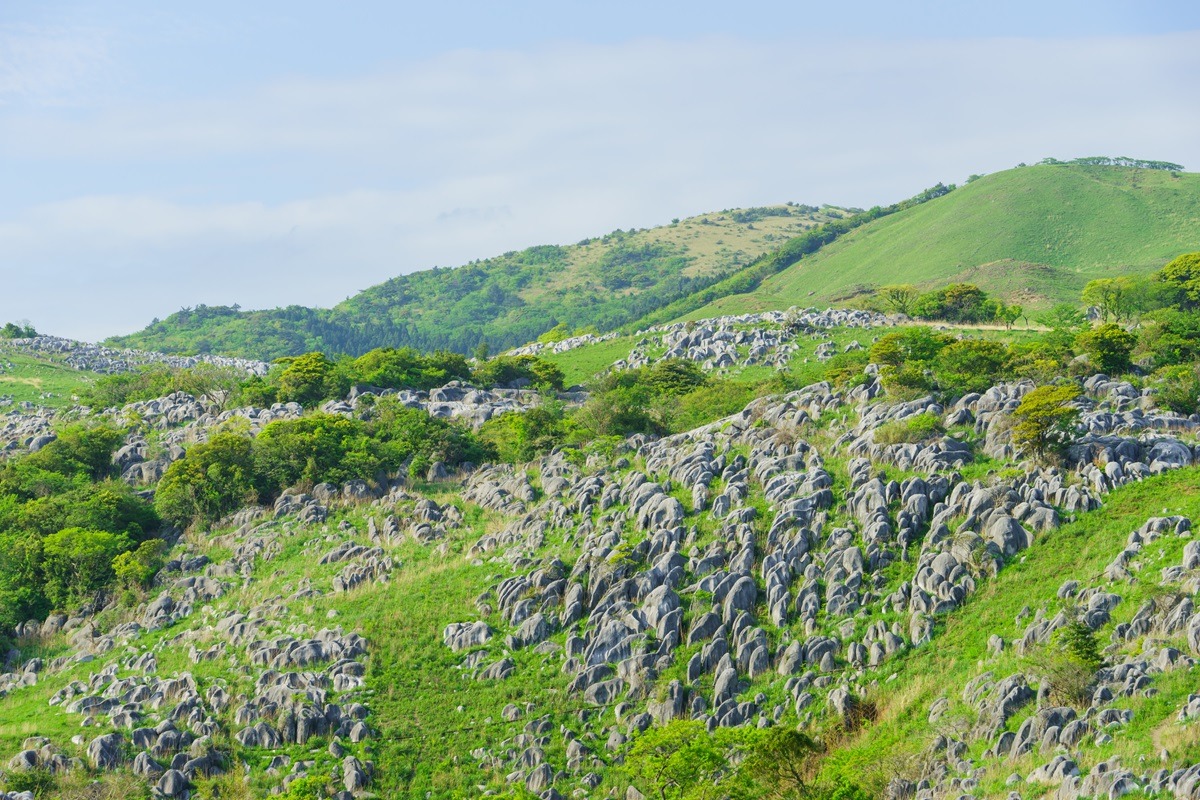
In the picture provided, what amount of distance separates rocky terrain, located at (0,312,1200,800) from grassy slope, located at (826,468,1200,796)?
182 millimetres

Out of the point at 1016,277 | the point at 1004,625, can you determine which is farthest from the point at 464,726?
the point at 1016,277

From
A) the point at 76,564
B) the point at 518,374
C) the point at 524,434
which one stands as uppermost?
the point at 518,374

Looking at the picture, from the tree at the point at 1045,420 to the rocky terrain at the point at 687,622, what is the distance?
1.23m

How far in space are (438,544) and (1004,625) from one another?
3229 centimetres

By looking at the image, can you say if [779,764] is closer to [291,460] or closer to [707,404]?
[707,404]

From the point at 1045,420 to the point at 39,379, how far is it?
109m

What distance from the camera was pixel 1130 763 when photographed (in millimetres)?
33312

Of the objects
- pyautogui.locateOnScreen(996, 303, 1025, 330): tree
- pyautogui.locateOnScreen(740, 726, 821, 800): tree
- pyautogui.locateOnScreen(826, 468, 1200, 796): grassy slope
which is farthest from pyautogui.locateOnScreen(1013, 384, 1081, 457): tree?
pyautogui.locateOnScreen(996, 303, 1025, 330): tree

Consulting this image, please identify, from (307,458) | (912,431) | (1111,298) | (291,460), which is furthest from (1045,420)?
(1111,298)

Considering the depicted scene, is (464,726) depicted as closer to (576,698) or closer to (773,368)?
(576,698)

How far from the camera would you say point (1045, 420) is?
52000 mm

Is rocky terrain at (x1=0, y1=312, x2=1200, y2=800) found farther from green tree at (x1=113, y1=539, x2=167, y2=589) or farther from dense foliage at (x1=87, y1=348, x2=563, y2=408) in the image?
dense foliage at (x1=87, y1=348, x2=563, y2=408)

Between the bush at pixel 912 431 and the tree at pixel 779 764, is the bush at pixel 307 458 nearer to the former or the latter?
the bush at pixel 912 431

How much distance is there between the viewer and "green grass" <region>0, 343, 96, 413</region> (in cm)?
10750
